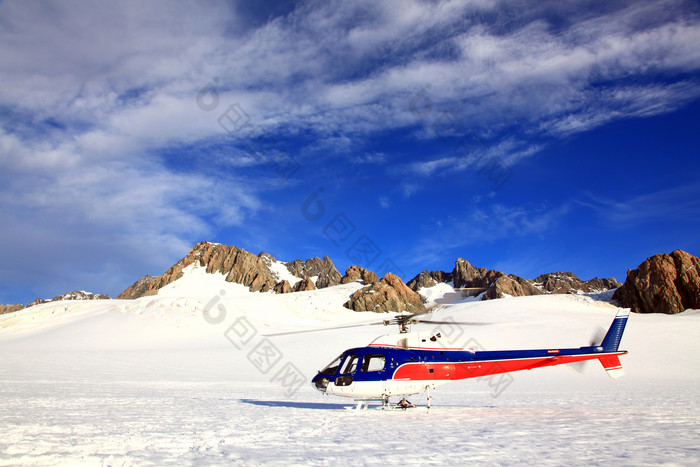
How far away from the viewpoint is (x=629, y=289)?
43.4 metres

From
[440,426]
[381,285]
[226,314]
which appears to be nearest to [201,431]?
[440,426]

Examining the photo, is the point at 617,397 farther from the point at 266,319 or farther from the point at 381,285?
the point at 381,285

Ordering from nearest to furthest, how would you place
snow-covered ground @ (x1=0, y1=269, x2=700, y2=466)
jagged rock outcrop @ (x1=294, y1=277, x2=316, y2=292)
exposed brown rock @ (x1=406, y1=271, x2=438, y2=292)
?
snow-covered ground @ (x1=0, y1=269, x2=700, y2=466) → jagged rock outcrop @ (x1=294, y1=277, x2=316, y2=292) → exposed brown rock @ (x1=406, y1=271, x2=438, y2=292)

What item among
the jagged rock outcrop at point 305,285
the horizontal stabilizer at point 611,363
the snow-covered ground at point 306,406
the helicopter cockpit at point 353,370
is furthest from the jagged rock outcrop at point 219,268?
the horizontal stabilizer at point 611,363

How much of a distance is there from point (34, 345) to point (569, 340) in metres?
42.0

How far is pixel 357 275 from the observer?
277 feet

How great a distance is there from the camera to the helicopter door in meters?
11.7

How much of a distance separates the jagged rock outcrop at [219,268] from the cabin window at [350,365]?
92.6 m

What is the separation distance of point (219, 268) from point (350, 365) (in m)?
107

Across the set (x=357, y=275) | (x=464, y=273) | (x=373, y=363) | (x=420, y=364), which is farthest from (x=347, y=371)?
(x=464, y=273)

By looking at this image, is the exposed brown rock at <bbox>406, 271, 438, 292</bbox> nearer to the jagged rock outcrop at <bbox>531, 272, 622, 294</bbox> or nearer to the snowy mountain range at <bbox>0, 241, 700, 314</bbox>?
the snowy mountain range at <bbox>0, 241, 700, 314</bbox>

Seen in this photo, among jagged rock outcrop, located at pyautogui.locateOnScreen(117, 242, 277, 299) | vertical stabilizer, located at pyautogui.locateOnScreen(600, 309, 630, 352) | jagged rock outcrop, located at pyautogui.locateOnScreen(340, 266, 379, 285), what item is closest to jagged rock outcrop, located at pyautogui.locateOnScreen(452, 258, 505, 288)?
jagged rock outcrop, located at pyautogui.locateOnScreen(340, 266, 379, 285)

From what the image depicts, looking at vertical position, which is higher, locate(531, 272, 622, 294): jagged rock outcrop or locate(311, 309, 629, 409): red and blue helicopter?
locate(531, 272, 622, 294): jagged rock outcrop

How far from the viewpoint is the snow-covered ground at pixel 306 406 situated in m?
6.32
